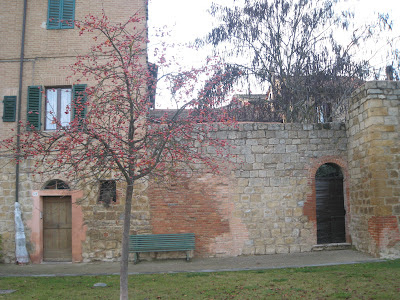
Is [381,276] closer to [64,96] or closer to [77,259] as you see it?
[77,259]

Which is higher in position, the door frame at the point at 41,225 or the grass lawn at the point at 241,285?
the door frame at the point at 41,225

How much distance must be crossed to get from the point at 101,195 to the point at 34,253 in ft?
7.70

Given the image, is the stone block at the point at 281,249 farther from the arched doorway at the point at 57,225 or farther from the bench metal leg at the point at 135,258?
the arched doorway at the point at 57,225

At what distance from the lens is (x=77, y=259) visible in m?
10.8

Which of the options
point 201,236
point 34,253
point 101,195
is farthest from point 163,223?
point 34,253

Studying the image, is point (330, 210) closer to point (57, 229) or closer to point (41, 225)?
point (57, 229)

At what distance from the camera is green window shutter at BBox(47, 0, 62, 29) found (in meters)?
11.6

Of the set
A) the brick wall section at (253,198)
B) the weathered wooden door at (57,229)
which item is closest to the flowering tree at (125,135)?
the brick wall section at (253,198)

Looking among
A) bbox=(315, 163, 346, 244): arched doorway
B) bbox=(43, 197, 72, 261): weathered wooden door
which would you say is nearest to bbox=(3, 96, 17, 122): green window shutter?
bbox=(43, 197, 72, 261): weathered wooden door

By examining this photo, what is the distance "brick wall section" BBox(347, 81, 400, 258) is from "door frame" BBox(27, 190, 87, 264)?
7.25 m

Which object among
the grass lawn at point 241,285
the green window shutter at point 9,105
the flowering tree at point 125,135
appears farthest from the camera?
the green window shutter at point 9,105

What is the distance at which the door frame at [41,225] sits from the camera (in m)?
10.9

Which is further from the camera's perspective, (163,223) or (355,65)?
(355,65)

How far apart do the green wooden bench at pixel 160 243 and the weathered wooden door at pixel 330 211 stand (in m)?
3.61
